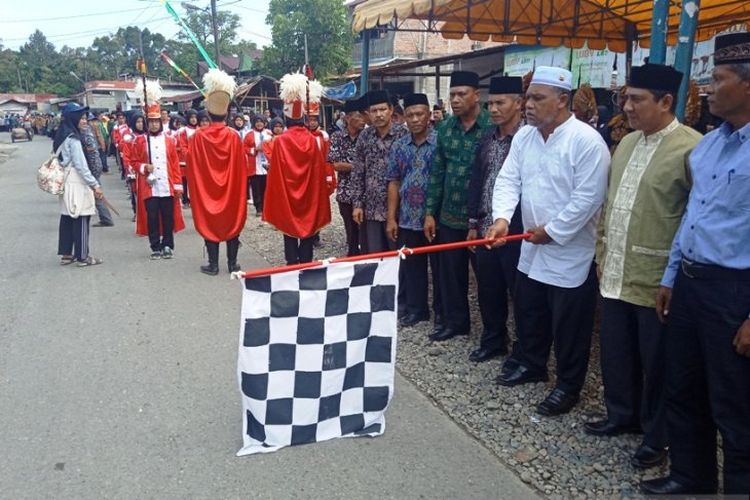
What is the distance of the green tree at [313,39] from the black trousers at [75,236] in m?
23.7

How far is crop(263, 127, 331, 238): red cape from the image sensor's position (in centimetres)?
655

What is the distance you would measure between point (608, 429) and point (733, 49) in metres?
2.06

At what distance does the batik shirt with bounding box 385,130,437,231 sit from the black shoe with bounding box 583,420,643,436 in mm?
2179

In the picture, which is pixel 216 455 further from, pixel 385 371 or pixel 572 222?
pixel 572 222

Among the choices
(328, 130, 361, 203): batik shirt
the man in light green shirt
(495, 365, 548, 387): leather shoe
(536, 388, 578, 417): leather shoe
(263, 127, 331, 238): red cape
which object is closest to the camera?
the man in light green shirt

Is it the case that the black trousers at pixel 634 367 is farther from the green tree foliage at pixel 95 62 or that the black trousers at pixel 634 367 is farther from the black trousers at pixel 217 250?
the green tree foliage at pixel 95 62

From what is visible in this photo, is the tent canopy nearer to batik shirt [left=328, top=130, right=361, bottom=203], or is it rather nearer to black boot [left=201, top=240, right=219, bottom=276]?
batik shirt [left=328, top=130, right=361, bottom=203]

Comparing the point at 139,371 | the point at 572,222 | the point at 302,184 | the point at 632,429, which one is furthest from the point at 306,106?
the point at 632,429

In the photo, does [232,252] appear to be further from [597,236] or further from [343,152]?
[597,236]

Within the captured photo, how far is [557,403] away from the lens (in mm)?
3607

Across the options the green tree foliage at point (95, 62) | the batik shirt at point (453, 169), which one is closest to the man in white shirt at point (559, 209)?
the batik shirt at point (453, 169)

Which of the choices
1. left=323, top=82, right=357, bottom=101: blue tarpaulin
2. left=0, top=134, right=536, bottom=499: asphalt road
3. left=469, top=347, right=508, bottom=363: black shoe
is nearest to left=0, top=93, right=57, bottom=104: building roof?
left=323, top=82, right=357, bottom=101: blue tarpaulin

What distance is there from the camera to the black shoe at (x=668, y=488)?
2734 mm

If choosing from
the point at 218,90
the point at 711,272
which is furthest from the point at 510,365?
the point at 218,90
